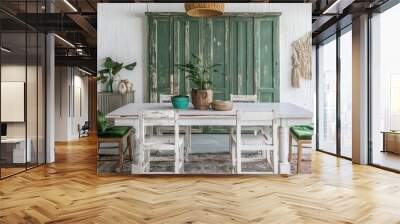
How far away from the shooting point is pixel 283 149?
16.5ft

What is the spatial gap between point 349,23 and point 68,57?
7.74m

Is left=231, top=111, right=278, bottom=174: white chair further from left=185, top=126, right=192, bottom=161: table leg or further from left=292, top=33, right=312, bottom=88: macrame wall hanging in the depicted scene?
left=292, top=33, right=312, bottom=88: macrame wall hanging

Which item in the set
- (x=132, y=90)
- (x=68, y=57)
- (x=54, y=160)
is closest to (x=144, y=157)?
(x=132, y=90)

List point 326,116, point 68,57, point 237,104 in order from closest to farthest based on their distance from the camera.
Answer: point 237,104, point 326,116, point 68,57

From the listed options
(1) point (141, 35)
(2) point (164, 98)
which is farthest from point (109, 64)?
(2) point (164, 98)

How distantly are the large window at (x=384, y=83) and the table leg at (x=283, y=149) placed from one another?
77.2 inches

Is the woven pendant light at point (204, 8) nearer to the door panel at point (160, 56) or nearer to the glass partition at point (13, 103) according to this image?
the door panel at point (160, 56)

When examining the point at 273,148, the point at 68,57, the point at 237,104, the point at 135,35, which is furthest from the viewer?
the point at 68,57

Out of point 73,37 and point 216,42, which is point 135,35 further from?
point 73,37

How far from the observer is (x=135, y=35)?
5859 millimetres

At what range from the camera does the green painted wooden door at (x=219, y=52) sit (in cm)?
594

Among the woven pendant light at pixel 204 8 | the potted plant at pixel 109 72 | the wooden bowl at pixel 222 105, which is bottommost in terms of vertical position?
the wooden bowl at pixel 222 105

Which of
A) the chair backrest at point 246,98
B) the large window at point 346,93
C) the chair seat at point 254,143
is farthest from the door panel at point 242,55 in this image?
the large window at point 346,93

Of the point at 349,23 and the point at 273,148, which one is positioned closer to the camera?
the point at 273,148
